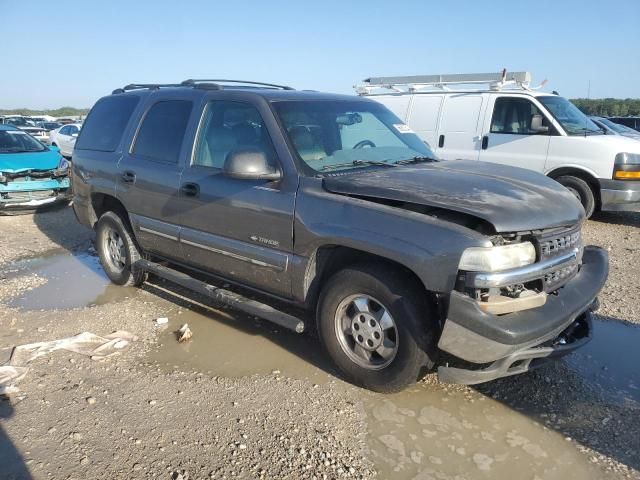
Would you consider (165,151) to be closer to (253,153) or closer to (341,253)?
(253,153)

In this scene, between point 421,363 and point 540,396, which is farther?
point 540,396

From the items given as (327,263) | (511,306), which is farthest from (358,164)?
(511,306)

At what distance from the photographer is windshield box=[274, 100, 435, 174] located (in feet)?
12.5

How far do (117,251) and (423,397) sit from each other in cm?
370

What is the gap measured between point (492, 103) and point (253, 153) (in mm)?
6494

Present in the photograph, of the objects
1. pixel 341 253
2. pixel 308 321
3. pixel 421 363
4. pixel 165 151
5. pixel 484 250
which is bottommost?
pixel 308 321

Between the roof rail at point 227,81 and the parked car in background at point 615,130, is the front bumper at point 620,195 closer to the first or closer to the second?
the parked car in background at point 615,130

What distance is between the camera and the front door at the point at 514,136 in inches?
331

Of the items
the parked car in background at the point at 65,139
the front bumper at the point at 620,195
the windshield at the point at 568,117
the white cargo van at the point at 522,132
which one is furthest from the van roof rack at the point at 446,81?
the parked car in background at the point at 65,139

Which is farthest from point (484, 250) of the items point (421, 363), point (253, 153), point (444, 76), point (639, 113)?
point (639, 113)

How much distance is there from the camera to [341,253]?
3496mm

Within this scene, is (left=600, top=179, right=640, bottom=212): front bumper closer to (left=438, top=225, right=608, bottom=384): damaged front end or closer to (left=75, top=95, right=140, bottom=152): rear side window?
(left=438, top=225, right=608, bottom=384): damaged front end

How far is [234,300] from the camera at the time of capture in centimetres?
409

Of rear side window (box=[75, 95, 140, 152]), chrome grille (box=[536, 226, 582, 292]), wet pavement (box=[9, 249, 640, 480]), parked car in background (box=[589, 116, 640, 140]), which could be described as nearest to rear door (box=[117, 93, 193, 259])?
rear side window (box=[75, 95, 140, 152])
